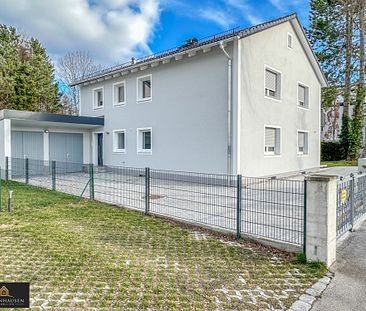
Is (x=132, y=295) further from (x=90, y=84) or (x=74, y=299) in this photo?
(x=90, y=84)

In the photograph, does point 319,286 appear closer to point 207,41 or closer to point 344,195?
point 344,195

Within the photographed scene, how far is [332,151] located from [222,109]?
18367 millimetres

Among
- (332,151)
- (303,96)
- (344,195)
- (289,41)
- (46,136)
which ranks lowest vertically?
(344,195)

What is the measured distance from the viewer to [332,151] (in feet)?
84.4

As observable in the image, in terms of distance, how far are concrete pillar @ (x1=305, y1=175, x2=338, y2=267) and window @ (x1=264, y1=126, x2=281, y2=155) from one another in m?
9.52

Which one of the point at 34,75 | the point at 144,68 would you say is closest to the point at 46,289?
the point at 144,68

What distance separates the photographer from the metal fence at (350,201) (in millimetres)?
4906

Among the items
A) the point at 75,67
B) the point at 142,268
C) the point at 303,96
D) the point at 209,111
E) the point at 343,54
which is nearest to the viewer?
the point at 142,268

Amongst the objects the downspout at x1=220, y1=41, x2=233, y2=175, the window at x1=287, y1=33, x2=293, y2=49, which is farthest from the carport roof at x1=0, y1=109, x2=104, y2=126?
the window at x1=287, y1=33, x2=293, y2=49

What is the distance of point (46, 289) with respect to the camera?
3.16 meters

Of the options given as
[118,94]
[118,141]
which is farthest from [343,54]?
[118,141]

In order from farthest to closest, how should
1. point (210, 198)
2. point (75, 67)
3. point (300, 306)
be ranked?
point (75, 67) < point (210, 198) < point (300, 306)

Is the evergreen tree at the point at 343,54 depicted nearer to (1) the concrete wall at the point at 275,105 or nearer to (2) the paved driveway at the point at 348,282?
(1) the concrete wall at the point at 275,105

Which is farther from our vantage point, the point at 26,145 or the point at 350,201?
the point at 26,145
